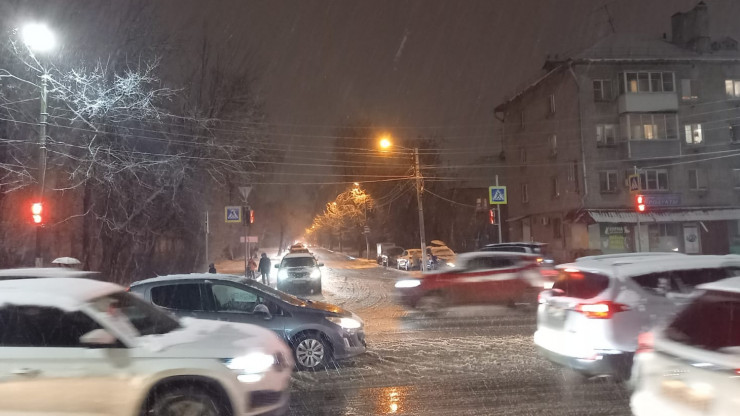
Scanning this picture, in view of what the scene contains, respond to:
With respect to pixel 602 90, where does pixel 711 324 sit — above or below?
below

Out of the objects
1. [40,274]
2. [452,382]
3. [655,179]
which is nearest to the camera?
[40,274]

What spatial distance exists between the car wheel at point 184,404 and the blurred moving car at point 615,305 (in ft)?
14.3

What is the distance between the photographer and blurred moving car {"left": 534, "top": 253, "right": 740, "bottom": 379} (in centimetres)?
699

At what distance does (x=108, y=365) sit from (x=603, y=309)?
5465 mm

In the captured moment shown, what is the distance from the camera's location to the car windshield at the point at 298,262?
2444 cm

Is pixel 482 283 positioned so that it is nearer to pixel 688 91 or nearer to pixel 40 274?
pixel 40 274

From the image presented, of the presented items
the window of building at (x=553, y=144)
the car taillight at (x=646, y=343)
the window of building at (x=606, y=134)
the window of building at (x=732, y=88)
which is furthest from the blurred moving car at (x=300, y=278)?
the window of building at (x=732, y=88)

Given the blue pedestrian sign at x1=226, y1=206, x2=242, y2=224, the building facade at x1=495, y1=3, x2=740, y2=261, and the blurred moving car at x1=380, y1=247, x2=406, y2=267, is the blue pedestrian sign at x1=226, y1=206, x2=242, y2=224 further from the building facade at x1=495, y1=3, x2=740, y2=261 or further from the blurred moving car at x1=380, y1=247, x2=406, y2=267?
the blurred moving car at x1=380, y1=247, x2=406, y2=267

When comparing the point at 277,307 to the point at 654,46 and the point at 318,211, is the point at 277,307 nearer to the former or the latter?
the point at 654,46

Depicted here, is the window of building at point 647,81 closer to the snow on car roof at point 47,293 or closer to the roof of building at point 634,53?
the roof of building at point 634,53

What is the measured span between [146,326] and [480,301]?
10452mm

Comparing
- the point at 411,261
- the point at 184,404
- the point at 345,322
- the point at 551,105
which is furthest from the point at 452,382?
the point at 551,105

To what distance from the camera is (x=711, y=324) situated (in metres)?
4.38

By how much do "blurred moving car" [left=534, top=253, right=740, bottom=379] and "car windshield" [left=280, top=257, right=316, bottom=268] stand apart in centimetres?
1735
